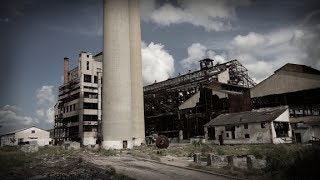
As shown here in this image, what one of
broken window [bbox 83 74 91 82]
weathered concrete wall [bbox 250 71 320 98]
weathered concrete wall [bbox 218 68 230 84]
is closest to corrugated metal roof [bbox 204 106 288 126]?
weathered concrete wall [bbox 250 71 320 98]

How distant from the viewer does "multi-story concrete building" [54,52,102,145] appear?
212 ft

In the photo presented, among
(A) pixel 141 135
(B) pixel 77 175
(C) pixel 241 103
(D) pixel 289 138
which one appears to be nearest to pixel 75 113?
(A) pixel 141 135

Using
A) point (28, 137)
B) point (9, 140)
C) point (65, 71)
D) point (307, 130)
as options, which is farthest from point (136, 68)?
point (9, 140)

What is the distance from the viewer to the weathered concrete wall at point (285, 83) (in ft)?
130

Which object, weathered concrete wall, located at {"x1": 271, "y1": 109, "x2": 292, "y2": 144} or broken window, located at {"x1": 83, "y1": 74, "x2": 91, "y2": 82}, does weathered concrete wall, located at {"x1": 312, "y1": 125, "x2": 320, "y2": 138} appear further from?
broken window, located at {"x1": 83, "y1": 74, "x2": 91, "y2": 82}

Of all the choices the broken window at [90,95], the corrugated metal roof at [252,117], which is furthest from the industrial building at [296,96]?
the broken window at [90,95]

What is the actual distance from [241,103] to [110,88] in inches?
785

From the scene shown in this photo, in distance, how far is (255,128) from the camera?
36.3 m

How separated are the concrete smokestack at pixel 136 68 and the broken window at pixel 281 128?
66.2 feet

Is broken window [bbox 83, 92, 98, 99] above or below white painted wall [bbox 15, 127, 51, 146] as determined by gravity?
above

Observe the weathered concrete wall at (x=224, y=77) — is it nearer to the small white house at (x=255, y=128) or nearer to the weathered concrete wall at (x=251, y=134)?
the small white house at (x=255, y=128)

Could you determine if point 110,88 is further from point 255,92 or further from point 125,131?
point 255,92

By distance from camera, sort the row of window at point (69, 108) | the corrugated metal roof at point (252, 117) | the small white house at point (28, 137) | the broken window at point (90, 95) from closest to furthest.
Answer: the corrugated metal roof at point (252, 117) < the broken window at point (90, 95) < the row of window at point (69, 108) < the small white house at point (28, 137)

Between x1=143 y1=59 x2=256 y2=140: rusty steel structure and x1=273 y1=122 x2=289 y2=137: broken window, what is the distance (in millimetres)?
8405
